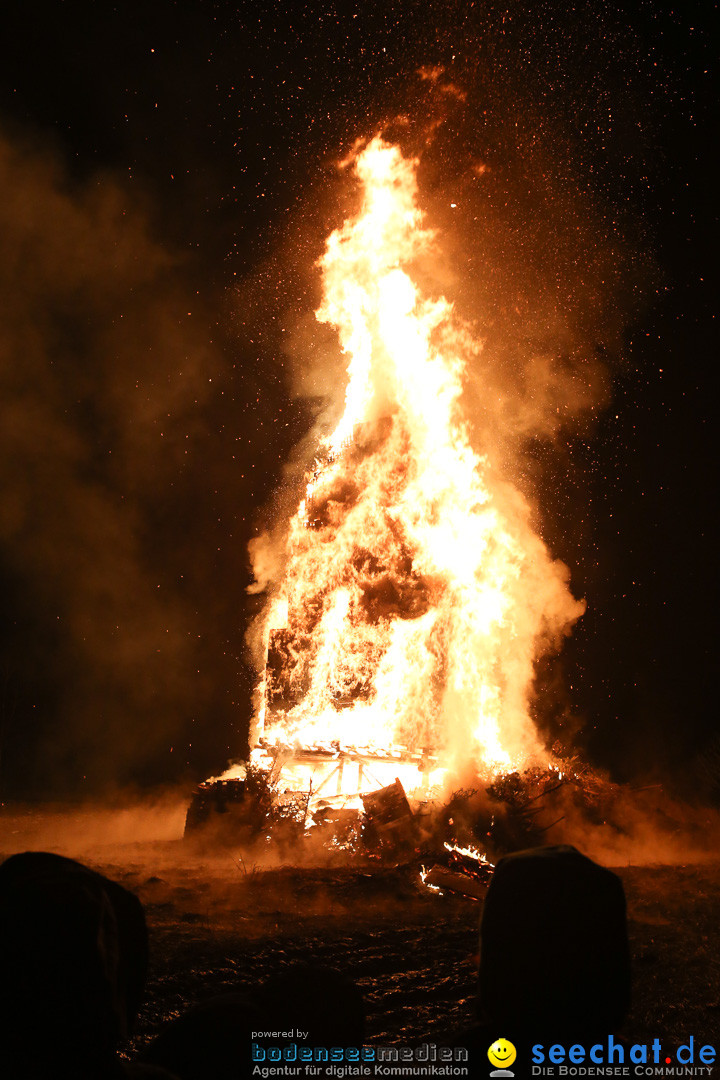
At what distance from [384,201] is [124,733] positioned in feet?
72.0

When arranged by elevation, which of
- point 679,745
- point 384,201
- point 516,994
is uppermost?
point 384,201

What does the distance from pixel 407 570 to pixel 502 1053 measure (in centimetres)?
1609

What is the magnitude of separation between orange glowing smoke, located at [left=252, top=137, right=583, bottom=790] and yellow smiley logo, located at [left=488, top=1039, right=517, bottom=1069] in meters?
14.4

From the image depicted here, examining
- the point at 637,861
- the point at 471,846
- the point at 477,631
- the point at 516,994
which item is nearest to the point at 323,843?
the point at 471,846

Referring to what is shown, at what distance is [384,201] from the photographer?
48.9ft

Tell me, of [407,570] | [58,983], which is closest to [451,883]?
[58,983]

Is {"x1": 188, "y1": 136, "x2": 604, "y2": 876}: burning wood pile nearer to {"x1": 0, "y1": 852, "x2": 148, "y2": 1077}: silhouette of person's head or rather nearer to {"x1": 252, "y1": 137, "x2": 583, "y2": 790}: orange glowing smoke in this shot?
{"x1": 252, "y1": 137, "x2": 583, "y2": 790}: orange glowing smoke

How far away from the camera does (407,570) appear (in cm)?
1789

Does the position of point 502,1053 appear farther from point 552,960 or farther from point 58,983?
point 58,983

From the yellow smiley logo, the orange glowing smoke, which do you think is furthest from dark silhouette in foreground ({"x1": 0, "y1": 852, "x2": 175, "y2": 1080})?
the orange glowing smoke

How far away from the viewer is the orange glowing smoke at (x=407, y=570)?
1666 centimetres

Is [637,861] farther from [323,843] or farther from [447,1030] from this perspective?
[447,1030]

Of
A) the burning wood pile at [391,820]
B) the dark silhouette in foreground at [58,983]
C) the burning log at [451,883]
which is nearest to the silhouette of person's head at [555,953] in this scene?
the dark silhouette in foreground at [58,983]

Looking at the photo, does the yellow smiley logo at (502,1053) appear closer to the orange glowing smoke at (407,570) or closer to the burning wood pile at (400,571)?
the burning wood pile at (400,571)
